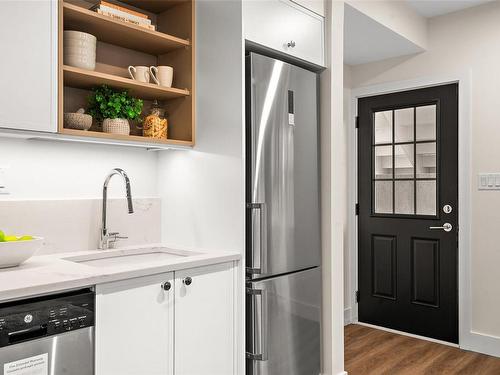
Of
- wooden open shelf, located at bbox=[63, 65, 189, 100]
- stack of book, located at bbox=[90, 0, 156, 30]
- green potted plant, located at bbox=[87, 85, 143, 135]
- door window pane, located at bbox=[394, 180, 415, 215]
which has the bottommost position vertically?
door window pane, located at bbox=[394, 180, 415, 215]

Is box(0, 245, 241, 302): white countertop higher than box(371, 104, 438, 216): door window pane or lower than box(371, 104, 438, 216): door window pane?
lower

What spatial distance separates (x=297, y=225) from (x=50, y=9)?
1565 mm

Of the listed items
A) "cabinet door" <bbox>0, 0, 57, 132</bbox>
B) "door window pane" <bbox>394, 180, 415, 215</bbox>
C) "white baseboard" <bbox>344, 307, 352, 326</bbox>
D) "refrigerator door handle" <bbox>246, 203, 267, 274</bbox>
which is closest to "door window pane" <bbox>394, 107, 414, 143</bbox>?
"door window pane" <bbox>394, 180, 415, 215</bbox>

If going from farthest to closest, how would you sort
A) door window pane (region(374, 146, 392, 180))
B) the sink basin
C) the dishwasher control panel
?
door window pane (region(374, 146, 392, 180)) → the sink basin → the dishwasher control panel

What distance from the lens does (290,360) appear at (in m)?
2.40

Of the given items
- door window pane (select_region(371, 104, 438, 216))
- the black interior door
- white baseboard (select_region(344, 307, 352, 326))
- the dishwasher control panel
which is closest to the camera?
the dishwasher control panel

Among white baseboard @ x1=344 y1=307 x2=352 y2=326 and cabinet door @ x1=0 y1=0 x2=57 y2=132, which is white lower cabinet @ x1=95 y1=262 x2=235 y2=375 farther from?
white baseboard @ x1=344 y1=307 x2=352 y2=326

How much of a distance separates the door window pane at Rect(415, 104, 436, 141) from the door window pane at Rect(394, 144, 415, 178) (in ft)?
0.44

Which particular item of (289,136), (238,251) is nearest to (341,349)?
(238,251)

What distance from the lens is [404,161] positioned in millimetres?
3834

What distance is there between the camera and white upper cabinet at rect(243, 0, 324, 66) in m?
2.24

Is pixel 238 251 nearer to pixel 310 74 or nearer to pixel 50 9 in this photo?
pixel 310 74

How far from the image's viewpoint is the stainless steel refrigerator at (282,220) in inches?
88.1

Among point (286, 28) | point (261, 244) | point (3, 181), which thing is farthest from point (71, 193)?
point (286, 28)
